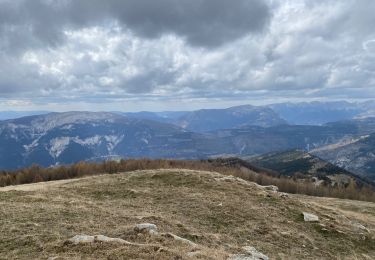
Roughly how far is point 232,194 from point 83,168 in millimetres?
77507

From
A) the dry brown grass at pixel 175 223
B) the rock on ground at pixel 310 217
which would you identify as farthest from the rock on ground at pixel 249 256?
the rock on ground at pixel 310 217

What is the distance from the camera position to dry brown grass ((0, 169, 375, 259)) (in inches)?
817

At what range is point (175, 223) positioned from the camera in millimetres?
29297

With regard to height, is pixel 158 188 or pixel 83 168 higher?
pixel 158 188

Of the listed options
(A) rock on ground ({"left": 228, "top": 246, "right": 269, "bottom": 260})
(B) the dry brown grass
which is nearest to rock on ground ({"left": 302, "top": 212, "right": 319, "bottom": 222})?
(B) the dry brown grass

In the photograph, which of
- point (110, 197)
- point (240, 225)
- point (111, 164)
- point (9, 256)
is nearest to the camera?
point (9, 256)

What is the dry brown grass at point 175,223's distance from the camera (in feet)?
68.1

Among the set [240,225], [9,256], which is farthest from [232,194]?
[9,256]

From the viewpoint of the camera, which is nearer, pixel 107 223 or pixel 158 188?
pixel 107 223

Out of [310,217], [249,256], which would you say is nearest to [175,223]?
[249,256]

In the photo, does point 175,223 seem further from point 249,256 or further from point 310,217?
point 310,217

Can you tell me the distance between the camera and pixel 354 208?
60625 millimetres

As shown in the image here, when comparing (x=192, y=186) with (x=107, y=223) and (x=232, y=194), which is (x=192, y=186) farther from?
(x=107, y=223)

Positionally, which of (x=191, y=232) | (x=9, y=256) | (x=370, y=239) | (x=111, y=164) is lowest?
(x=111, y=164)
